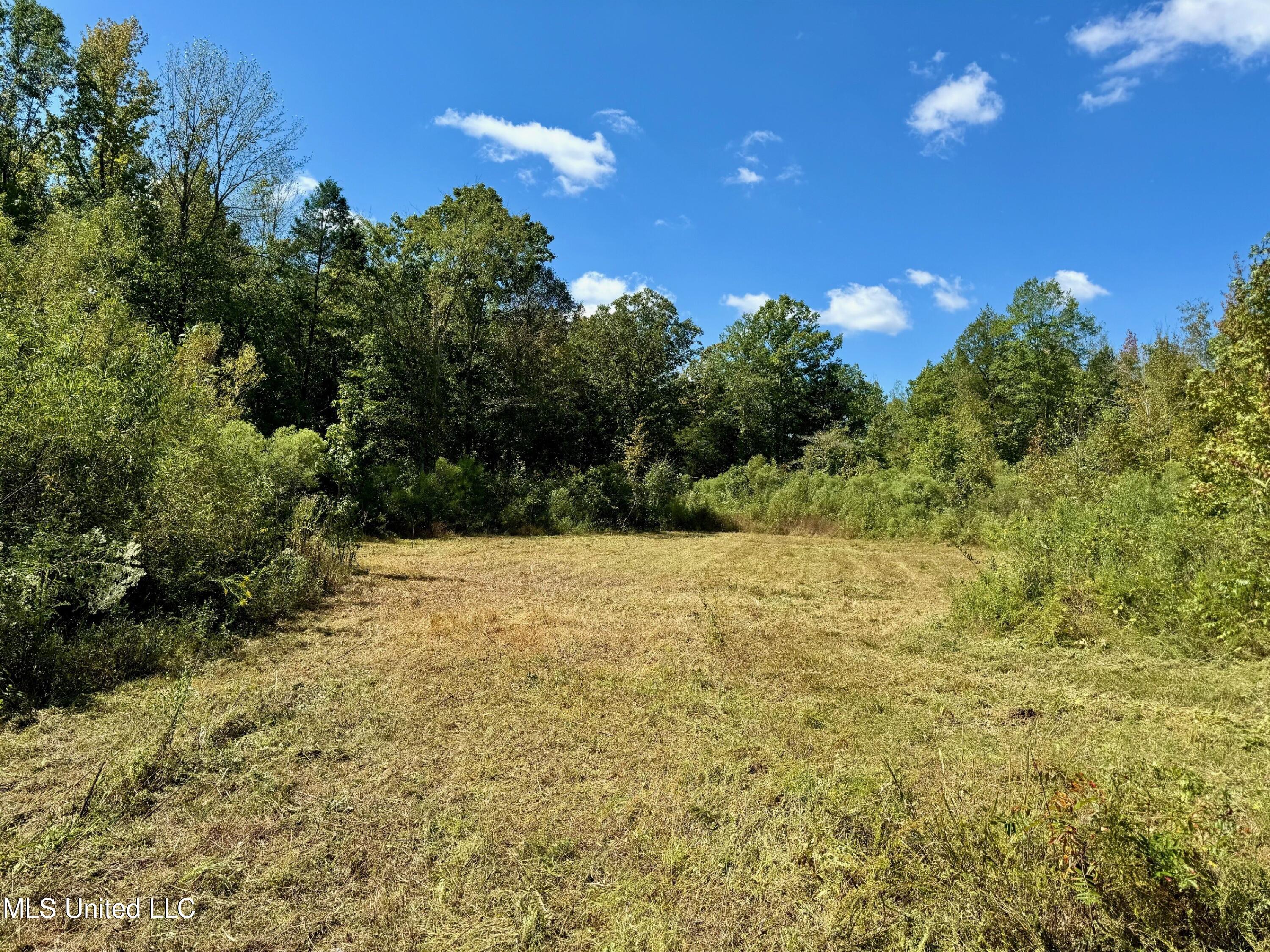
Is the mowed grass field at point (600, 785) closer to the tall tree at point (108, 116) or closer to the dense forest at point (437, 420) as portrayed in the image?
the dense forest at point (437, 420)

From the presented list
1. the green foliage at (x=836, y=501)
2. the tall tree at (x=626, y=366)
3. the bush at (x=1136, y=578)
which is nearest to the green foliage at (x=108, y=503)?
the bush at (x=1136, y=578)

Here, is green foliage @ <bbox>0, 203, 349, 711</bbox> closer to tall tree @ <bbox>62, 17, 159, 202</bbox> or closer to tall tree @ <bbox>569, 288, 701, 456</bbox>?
tall tree @ <bbox>62, 17, 159, 202</bbox>

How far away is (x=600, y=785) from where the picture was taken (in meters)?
3.49

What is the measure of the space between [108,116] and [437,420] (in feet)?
44.7

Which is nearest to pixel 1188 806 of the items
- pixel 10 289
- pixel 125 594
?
pixel 125 594

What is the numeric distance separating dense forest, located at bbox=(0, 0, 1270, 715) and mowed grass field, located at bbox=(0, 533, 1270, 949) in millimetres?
1033

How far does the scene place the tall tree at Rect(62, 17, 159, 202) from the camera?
18.5m

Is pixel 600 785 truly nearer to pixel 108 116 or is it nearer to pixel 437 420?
pixel 437 420

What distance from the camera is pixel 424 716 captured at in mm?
4379

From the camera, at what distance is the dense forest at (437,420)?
513 cm

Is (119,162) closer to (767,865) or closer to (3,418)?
(3,418)

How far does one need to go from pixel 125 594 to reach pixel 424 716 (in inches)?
144

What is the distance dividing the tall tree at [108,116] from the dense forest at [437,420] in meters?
0.08

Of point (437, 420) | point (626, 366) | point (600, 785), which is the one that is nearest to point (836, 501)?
point (626, 366)
